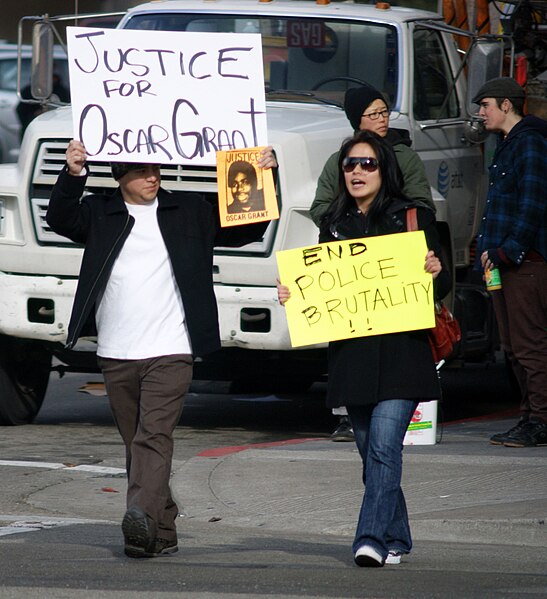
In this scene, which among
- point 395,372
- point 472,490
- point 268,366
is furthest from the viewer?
point 268,366

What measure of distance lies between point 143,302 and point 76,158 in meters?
0.64

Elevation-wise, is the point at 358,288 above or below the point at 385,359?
above

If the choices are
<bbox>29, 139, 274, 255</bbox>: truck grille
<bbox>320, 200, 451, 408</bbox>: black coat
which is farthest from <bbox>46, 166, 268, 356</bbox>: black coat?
<bbox>29, 139, 274, 255</bbox>: truck grille

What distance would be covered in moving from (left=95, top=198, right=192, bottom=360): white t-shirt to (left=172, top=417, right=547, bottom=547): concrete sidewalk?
1463mm

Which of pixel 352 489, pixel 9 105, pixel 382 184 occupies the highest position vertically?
pixel 382 184

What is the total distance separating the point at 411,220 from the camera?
21.0 ft

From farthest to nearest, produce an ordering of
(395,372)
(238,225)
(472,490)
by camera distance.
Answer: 1. (472,490)
2. (238,225)
3. (395,372)

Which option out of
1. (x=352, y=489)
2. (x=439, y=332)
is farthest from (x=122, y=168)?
(x=352, y=489)

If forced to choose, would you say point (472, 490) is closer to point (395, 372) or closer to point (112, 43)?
point (395, 372)

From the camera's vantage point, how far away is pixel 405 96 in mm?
10758

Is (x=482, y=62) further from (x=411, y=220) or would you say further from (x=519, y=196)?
(x=411, y=220)

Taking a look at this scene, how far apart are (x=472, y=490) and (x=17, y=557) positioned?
98.4 inches

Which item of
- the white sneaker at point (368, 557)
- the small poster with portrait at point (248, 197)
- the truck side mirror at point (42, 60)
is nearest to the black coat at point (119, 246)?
the small poster with portrait at point (248, 197)

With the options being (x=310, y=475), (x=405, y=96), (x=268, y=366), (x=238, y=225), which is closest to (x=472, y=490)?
(x=310, y=475)
